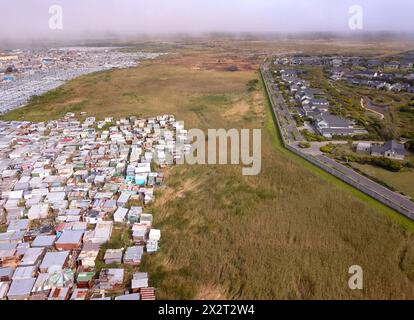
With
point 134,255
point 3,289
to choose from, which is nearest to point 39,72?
point 3,289

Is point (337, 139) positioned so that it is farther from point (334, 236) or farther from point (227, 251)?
point (227, 251)

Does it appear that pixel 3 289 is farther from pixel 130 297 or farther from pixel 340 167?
pixel 340 167

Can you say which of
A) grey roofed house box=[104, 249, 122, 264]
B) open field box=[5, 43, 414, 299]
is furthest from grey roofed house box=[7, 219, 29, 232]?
open field box=[5, 43, 414, 299]

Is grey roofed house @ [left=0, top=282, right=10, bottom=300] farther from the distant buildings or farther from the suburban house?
the suburban house

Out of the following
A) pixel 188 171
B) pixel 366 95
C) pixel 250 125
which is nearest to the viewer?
pixel 188 171


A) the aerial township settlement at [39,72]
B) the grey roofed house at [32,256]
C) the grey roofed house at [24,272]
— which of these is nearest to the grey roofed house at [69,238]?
the grey roofed house at [32,256]
